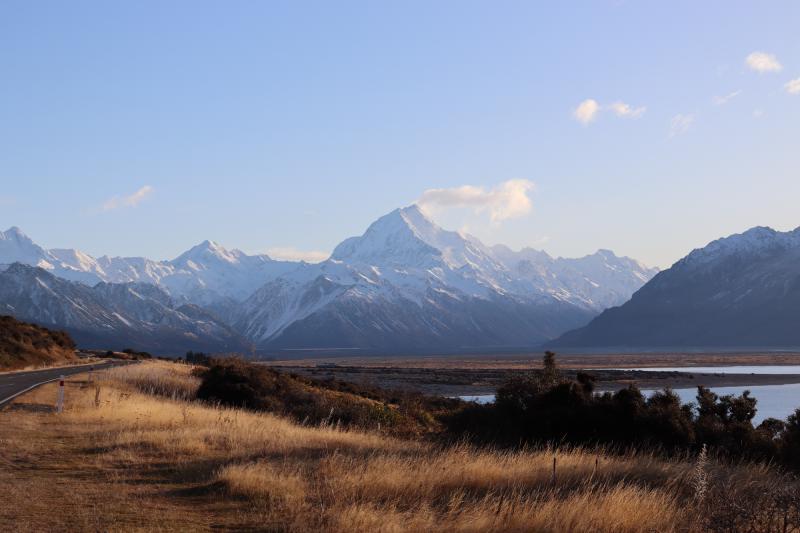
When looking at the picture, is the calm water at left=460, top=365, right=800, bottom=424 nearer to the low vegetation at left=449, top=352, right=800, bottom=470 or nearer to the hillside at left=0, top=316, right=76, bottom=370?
the low vegetation at left=449, top=352, right=800, bottom=470

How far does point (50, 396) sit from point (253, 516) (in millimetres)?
22261

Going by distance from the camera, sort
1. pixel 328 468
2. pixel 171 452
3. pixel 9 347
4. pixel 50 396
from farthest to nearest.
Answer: pixel 9 347
pixel 50 396
pixel 171 452
pixel 328 468

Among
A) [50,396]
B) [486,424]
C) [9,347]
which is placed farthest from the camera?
[9,347]

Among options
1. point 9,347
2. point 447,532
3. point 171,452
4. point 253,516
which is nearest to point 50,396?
point 171,452

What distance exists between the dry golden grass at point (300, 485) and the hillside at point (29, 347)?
3849 cm

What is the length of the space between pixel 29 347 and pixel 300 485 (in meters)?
54.8

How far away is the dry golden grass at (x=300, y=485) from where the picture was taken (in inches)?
449

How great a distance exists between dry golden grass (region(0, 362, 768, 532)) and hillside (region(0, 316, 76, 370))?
126 feet

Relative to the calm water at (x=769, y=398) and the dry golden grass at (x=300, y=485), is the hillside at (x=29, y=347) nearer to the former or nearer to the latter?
the calm water at (x=769, y=398)

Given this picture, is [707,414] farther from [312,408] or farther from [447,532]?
[447,532]

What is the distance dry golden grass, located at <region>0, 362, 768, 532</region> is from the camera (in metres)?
11.4

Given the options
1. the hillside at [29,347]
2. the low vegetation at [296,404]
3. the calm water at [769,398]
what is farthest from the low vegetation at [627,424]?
the hillside at [29,347]

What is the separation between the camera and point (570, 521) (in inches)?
440

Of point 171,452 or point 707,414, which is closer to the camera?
point 171,452
